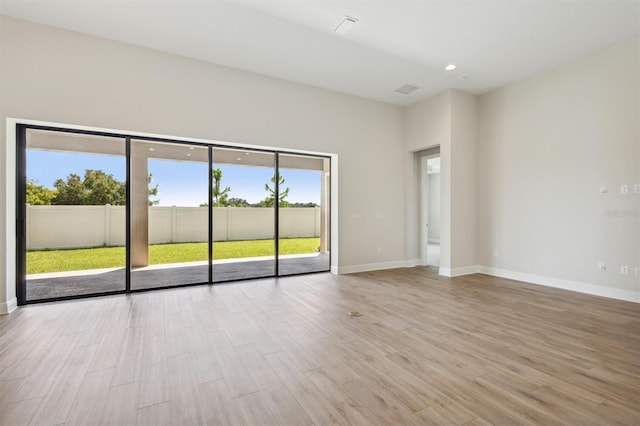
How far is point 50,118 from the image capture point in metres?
3.87

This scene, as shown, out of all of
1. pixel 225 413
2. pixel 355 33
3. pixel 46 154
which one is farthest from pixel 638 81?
pixel 46 154

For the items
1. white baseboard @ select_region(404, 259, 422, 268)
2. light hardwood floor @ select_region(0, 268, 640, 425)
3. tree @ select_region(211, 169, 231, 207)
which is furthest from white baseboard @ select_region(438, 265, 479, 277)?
tree @ select_region(211, 169, 231, 207)

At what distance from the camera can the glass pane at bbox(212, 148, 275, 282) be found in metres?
5.42

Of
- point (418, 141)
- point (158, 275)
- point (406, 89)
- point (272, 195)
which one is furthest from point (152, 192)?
point (418, 141)

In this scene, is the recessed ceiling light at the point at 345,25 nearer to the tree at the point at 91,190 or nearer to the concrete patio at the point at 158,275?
the tree at the point at 91,190

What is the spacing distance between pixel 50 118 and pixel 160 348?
3.46 metres

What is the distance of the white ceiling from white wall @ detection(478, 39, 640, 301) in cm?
52

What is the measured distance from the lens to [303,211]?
6270 millimetres

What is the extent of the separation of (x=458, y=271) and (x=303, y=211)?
3395mm

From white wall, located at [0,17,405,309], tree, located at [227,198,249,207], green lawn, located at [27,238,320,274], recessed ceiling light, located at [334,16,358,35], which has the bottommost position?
green lawn, located at [27,238,320,274]

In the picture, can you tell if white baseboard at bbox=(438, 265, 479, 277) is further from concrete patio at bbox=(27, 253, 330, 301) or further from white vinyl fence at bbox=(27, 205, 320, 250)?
white vinyl fence at bbox=(27, 205, 320, 250)

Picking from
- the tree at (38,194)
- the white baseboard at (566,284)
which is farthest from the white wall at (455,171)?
the tree at (38,194)

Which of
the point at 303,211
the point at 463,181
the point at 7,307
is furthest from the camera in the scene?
the point at 303,211

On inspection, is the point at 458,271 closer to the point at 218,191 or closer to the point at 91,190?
the point at 218,191
